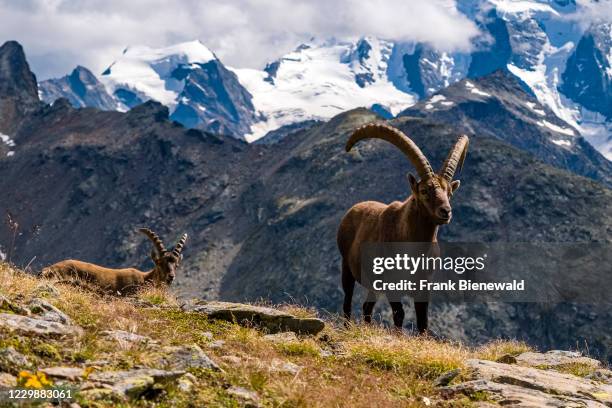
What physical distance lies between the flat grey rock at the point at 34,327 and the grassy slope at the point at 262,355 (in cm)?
17

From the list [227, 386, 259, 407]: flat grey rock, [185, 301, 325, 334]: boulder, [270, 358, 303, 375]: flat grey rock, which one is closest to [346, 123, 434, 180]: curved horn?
[185, 301, 325, 334]: boulder

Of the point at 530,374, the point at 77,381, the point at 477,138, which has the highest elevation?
the point at 477,138

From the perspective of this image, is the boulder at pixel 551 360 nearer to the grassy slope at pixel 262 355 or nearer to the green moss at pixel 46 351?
the grassy slope at pixel 262 355

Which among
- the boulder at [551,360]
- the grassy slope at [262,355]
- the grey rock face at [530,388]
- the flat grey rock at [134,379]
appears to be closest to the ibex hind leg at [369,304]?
the grassy slope at [262,355]

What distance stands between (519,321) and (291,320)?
12246cm

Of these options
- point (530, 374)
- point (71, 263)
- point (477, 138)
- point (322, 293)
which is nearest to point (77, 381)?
point (530, 374)

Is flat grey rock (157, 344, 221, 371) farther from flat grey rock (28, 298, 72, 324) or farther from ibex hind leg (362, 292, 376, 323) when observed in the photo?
ibex hind leg (362, 292, 376, 323)

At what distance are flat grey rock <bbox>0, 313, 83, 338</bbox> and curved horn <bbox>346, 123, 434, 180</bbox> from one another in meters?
7.06

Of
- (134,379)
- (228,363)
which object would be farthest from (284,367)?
(134,379)

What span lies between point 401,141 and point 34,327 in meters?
8.79

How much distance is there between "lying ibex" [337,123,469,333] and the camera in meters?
13.0

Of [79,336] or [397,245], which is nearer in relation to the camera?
[79,336]

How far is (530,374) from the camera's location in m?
9.66

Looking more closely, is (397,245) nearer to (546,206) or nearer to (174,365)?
(174,365)
